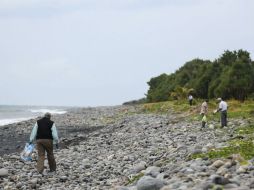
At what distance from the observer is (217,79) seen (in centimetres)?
5847

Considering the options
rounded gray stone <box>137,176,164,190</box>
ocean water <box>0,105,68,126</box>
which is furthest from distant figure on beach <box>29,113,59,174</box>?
ocean water <box>0,105,68,126</box>

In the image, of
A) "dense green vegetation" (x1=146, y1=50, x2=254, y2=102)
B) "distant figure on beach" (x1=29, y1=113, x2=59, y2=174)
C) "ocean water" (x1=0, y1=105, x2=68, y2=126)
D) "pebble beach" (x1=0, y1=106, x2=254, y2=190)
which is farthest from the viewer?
"ocean water" (x1=0, y1=105, x2=68, y2=126)

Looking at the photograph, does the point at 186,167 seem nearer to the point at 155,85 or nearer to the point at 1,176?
the point at 1,176

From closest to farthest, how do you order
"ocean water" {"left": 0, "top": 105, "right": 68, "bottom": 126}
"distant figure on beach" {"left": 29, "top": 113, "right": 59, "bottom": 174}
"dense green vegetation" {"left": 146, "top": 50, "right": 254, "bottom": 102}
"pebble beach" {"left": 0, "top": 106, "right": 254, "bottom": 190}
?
"pebble beach" {"left": 0, "top": 106, "right": 254, "bottom": 190} → "distant figure on beach" {"left": 29, "top": 113, "right": 59, "bottom": 174} → "dense green vegetation" {"left": 146, "top": 50, "right": 254, "bottom": 102} → "ocean water" {"left": 0, "top": 105, "right": 68, "bottom": 126}

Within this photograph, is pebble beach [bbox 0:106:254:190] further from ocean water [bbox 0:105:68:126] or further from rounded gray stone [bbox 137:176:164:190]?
ocean water [bbox 0:105:68:126]

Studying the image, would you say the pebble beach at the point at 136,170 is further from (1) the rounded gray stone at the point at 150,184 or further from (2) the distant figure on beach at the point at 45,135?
(2) the distant figure on beach at the point at 45,135

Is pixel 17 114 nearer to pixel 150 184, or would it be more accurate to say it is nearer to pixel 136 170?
pixel 136 170

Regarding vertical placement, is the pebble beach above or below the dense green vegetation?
below

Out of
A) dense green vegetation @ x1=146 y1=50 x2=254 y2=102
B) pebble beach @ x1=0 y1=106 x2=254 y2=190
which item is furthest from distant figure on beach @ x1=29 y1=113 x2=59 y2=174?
dense green vegetation @ x1=146 y1=50 x2=254 y2=102

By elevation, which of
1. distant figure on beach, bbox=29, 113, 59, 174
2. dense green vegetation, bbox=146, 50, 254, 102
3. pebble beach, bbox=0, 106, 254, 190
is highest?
dense green vegetation, bbox=146, 50, 254, 102

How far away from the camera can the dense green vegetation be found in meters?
53.2

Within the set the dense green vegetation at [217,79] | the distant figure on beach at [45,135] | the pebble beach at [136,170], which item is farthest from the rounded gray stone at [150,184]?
the dense green vegetation at [217,79]

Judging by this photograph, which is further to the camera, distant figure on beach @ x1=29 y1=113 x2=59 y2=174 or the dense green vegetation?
the dense green vegetation

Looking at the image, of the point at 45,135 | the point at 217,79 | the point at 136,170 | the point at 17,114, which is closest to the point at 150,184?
the point at 136,170
